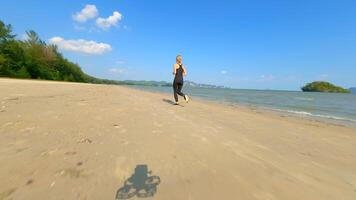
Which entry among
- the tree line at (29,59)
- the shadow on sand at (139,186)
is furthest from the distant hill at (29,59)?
the shadow on sand at (139,186)

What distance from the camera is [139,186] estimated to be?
2.08 m

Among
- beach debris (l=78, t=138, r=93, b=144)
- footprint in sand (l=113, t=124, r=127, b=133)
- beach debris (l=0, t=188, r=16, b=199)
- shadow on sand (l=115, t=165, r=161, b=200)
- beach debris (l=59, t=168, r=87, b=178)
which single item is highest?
beach debris (l=78, t=138, r=93, b=144)

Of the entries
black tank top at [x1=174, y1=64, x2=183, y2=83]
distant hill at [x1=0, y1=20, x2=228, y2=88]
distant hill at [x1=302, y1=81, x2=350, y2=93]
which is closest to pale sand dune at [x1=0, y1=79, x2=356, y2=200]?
black tank top at [x1=174, y1=64, x2=183, y2=83]

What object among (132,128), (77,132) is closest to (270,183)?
(132,128)

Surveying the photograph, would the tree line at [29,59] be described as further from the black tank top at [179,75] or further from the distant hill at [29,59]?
the black tank top at [179,75]

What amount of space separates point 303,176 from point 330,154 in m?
1.68

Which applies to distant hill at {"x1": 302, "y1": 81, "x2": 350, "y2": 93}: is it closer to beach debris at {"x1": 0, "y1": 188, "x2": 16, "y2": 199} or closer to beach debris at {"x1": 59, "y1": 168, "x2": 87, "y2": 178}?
beach debris at {"x1": 59, "y1": 168, "x2": 87, "y2": 178}

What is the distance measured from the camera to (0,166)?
7.52 ft

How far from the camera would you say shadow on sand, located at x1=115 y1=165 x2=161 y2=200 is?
1926mm

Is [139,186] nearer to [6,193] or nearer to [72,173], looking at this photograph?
[72,173]

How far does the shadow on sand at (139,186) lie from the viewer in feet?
6.32

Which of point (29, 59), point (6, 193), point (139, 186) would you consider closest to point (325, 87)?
point (29, 59)

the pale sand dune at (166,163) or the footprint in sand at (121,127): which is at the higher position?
the footprint in sand at (121,127)

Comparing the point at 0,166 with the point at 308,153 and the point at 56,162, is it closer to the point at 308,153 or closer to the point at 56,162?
the point at 56,162
